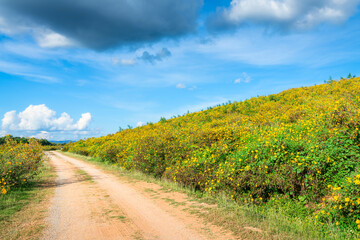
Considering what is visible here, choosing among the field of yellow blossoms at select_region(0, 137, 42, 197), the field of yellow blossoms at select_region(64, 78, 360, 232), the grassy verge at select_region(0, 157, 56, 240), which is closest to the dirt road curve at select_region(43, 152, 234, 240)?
the grassy verge at select_region(0, 157, 56, 240)

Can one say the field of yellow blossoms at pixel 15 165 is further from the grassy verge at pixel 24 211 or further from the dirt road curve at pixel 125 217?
the dirt road curve at pixel 125 217

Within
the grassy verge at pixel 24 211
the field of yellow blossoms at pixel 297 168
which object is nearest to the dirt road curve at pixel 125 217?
the grassy verge at pixel 24 211

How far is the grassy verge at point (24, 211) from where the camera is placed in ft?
18.0

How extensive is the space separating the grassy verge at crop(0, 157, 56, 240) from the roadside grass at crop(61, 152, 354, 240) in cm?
412

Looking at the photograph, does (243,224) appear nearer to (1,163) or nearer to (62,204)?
(62,204)

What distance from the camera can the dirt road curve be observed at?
17.0 feet

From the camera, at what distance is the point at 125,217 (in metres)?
6.34

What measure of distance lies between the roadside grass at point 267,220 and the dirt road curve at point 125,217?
0.40 metres

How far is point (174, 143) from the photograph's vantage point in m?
12.5

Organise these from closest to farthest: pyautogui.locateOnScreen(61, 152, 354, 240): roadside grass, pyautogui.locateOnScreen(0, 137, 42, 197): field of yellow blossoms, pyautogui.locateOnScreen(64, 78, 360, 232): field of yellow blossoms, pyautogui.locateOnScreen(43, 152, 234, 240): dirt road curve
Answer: pyautogui.locateOnScreen(61, 152, 354, 240): roadside grass
pyautogui.locateOnScreen(43, 152, 234, 240): dirt road curve
pyautogui.locateOnScreen(64, 78, 360, 232): field of yellow blossoms
pyautogui.locateOnScreen(0, 137, 42, 197): field of yellow blossoms

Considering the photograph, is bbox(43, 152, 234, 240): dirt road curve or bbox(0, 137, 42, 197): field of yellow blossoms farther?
bbox(0, 137, 42, 197): field of yellow blossoms

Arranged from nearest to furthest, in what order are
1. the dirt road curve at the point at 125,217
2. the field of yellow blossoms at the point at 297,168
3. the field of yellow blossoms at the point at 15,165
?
the dirt road curve at the point at 125,217 → the field of yellow blossoms at the point at 297,168 → the field of yellow blossoms at the point at 15,165

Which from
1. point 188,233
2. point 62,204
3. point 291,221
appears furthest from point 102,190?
point 291,221

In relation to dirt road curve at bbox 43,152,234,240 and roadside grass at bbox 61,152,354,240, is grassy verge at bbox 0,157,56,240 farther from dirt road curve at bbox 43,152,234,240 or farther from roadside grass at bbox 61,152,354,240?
roadside grass at bbox 61,152,354,240
